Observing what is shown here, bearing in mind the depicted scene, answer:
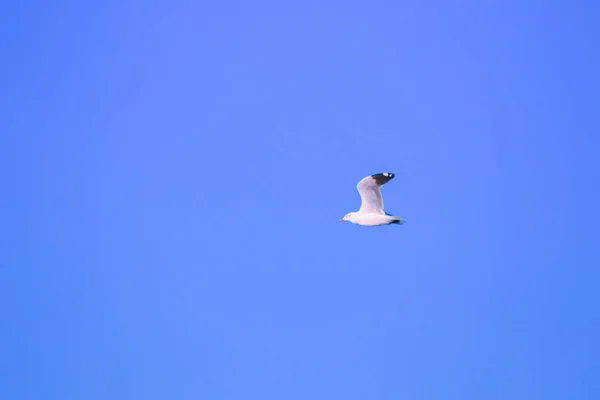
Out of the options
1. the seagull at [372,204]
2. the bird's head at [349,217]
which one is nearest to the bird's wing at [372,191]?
the seagull at [372,204]

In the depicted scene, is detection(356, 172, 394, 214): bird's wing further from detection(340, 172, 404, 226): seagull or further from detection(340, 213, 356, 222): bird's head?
detection(340, 213, 356, 222): bird's head

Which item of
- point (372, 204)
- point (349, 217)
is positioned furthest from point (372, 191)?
point (349, 217)

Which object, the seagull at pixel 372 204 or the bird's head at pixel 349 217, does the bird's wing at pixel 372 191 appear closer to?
the seagull at pixel 372 204

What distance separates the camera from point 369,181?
49.1 feet

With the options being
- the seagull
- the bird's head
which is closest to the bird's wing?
the seagull

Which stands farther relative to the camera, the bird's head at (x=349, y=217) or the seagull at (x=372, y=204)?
the bird's head at (x=349, y=217)

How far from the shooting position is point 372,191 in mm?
15266

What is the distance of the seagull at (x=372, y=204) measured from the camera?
14.9 meters

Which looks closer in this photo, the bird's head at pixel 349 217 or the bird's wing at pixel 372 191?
the bird's wing at pixel 372 191

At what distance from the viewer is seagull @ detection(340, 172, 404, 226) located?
1485cm

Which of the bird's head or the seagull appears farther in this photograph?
the bird's head

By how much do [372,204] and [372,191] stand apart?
45 centimetres

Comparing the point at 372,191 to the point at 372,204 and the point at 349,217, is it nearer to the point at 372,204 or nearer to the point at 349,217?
the point at 372,204

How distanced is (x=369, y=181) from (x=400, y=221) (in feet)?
3.82
